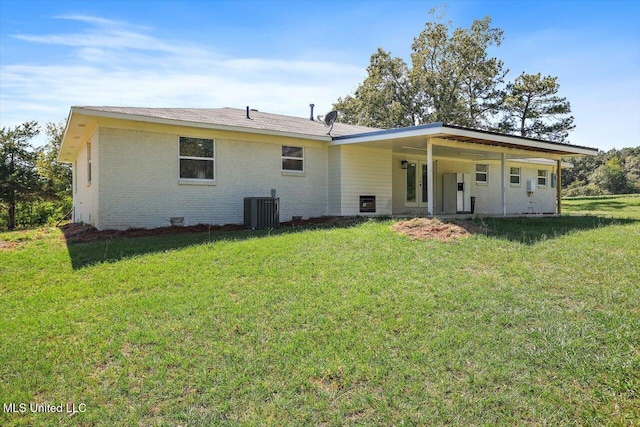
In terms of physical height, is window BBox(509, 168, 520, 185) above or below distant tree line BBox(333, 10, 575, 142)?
below

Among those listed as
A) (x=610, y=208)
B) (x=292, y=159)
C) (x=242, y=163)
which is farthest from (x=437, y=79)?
(x=242, y=163)

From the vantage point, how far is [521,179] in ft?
73.8

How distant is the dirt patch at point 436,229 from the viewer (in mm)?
9500

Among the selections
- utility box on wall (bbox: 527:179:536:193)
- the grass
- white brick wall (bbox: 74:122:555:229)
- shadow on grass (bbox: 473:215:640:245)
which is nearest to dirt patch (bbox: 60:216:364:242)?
white brick wall (bbox: 74:122:555:229)

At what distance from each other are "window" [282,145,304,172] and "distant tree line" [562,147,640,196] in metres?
38.8

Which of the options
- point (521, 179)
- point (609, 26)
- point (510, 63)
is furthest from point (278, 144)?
point (510, 63)

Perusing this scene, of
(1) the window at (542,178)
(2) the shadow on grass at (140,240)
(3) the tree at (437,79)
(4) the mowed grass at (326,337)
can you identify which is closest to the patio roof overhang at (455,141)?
(2) the shadow on grass at (140,240)

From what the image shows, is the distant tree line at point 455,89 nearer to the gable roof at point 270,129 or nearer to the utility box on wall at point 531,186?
the utility box on wall at point 531,186

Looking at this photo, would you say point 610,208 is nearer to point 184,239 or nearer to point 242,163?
point 242,163

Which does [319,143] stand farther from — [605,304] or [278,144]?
[605,304]

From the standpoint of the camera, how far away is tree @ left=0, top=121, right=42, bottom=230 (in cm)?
2194

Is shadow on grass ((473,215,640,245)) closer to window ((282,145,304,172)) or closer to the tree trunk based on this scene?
window ((282,145,304,172))

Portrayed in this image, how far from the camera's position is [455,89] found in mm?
31391

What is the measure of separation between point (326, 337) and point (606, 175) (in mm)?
48101
